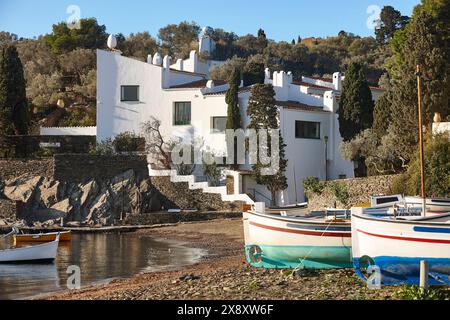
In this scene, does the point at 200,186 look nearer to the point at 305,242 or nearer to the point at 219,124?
the point at 219,124

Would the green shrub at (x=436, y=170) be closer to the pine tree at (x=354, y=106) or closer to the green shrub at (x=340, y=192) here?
the green shrub at (x=340, y=192)

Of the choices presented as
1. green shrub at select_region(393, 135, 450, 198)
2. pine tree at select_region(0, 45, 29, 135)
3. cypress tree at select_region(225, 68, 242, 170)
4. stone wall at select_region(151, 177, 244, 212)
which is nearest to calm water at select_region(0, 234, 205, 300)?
stone wall at select_region(151, 177, 244, 212)

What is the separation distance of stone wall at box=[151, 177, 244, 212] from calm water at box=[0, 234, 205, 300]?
6265 millimetres

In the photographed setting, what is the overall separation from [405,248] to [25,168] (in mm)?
36868

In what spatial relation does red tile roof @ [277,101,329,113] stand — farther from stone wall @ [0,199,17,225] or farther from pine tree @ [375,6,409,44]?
pine tree @ [375,6,409,44]

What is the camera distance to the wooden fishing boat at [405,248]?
66.7ft

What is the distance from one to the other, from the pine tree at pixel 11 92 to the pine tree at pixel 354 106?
21987 millimetres

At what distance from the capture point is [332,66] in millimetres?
91750

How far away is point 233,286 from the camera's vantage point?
2139 centimetres

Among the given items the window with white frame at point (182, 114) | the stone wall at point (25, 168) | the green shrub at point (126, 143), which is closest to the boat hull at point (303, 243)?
the window with white frame at point (182, 114)

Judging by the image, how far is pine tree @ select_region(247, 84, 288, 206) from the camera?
155 feet
